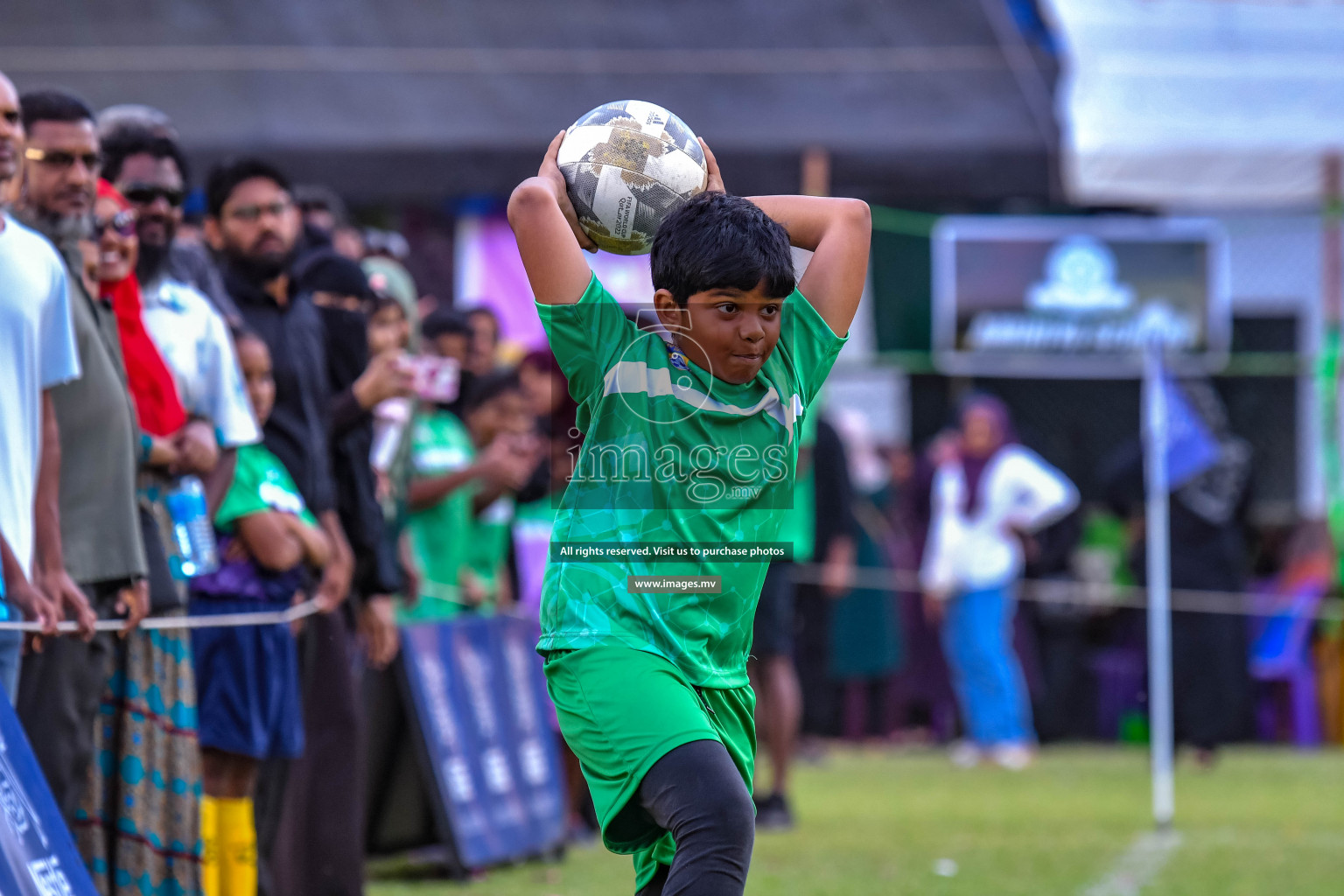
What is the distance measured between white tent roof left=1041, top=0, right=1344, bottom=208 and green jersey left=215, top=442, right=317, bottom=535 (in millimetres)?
6395

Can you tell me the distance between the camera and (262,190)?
5895mm

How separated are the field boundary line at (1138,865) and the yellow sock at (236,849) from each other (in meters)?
3.11

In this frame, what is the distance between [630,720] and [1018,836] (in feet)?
17.9

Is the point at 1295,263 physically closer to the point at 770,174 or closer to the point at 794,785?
the point at 770,174

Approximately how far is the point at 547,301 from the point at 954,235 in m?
9.14

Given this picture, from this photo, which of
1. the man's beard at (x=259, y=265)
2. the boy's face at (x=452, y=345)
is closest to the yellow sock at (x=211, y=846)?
the man's beard at (x=259, y=265)

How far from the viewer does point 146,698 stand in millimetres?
5145

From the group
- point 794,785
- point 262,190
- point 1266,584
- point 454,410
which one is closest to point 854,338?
point 1266,584

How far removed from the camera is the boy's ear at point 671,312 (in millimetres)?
3805

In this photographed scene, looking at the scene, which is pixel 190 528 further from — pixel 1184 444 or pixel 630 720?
pixel 1184 444

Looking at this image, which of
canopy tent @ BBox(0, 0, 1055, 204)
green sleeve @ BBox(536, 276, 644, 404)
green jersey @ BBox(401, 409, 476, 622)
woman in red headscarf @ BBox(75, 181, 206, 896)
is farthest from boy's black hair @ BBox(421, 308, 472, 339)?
green sleeve @ BBox(536, 276, 644, 404)

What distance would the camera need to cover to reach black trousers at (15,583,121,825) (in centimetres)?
462

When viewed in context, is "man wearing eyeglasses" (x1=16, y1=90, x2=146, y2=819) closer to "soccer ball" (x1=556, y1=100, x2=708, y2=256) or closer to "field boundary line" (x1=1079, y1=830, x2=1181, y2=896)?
"soccer ball" (x1=556, y1=100, x2=708, y2=256)

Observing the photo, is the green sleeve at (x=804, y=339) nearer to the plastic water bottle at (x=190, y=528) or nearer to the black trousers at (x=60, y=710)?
the black trousers at (x=60, y=710)
